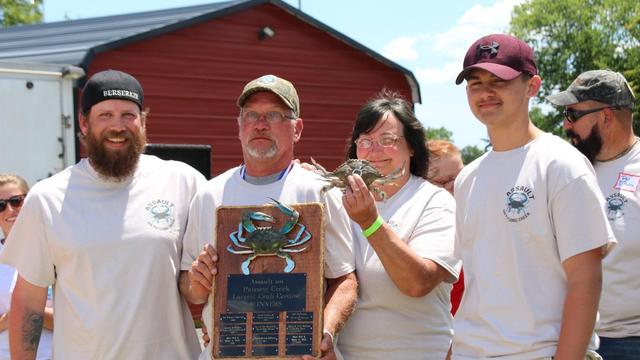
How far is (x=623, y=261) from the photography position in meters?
4.62

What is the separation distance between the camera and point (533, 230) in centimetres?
332

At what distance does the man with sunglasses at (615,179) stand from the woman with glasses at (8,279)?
329cm

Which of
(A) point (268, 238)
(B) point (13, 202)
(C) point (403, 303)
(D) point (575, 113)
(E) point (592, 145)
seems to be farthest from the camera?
(B) point (13, 202)

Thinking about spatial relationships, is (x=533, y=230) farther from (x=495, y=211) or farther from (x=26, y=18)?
(x=26, y=18)

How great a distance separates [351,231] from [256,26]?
977cm

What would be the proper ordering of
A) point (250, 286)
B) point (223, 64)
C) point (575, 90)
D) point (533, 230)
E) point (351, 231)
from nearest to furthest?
1. point (533, 230)
2. point (250, 286)
3. point (351, 231)
4. point (575, 90)
5. point (223, 64)

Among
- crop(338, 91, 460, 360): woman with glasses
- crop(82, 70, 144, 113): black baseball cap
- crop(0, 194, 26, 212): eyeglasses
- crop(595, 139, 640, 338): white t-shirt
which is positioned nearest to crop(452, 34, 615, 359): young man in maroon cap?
crop(338, 91, 460, 360): woman with glasses

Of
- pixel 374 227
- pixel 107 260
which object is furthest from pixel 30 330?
pixel 374 227

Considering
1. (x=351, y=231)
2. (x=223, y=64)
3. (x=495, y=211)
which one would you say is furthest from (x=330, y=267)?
(x=223, y=64)

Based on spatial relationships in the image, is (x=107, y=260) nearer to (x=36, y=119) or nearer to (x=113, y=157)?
(x=113, y=157)

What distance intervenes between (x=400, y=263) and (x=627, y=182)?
175 centimetres

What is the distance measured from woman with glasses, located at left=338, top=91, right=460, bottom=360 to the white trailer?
512 cm

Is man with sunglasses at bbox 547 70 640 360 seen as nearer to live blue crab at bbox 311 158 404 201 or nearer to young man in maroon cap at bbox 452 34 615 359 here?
young man in maroon cap at bbox 452 34 615 359

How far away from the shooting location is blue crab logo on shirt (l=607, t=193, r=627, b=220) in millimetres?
4629
